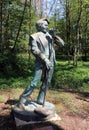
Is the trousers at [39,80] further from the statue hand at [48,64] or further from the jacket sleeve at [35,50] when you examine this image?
the jacket sleeve at [35,50]

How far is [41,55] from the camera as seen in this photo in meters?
5.95

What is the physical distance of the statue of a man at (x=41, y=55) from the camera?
598 cm

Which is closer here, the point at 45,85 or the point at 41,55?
the point at 41,55

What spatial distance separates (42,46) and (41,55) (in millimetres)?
269

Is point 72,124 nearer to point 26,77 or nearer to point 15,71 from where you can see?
point 26,77

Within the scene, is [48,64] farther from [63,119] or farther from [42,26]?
[63,119]

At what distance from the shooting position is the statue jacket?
5.95 meters

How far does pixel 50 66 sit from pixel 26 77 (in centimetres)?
716

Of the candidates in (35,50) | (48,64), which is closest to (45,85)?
(48,64)

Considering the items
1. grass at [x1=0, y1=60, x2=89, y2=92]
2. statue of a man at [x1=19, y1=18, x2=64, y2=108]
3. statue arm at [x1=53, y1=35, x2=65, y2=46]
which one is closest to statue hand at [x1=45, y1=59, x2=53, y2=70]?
statue of a man at [x1=19, y1=18, x2=64, y2=108]

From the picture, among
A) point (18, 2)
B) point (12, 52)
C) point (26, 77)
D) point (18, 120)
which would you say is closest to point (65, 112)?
point (18, 120)

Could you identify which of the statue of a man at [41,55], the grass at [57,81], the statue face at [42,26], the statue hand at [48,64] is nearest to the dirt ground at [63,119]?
the statue of a man at [41,55]

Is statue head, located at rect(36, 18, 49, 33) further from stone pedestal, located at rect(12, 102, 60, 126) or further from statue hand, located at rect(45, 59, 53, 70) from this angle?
stone pedestal, located at rect(12, 102, 60, 126)

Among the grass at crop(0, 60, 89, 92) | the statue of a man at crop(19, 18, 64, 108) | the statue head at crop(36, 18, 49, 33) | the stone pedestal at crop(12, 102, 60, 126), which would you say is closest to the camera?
the stone pedestal at crop(12, 102, 60, 126)
